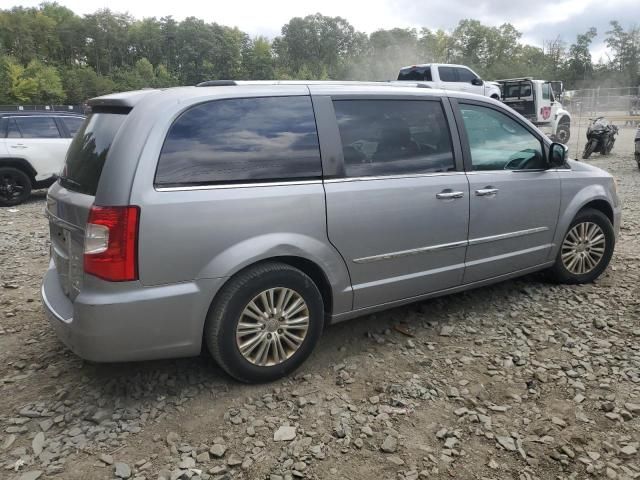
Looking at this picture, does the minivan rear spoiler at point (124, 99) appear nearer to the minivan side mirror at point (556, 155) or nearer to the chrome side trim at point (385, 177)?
Result: the chrome side trim at point (385, 177)

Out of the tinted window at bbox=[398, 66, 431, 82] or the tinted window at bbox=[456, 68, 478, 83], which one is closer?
the tinted window at bbox=[398, 66, 431, 82]

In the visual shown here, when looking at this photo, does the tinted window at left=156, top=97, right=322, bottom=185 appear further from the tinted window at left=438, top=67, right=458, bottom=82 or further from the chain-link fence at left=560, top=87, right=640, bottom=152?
the chain-link fence at left=560, top=87, right=640, bottom=152

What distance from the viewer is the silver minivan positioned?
259 cm

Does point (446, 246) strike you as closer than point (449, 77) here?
Yes

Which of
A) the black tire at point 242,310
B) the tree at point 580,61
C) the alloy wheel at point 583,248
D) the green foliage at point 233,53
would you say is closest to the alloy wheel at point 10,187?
the black tire at point 242,310

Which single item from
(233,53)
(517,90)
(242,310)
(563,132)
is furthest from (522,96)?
(233,53)

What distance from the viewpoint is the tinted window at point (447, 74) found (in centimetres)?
1770

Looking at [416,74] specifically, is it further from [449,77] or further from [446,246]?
[446,246]

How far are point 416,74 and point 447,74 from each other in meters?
1.10

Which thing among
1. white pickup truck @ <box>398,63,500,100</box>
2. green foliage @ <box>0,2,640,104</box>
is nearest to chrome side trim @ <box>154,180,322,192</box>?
white pickup truck @ <box>398,63,500,100</box>

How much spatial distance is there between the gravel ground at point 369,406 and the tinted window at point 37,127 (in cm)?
633

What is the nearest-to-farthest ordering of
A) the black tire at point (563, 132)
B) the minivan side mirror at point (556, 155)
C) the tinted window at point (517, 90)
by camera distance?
the minivan side mirror at point (556, 155) → the tinted window at point (517, 90) → the black tire at point (563, 132)

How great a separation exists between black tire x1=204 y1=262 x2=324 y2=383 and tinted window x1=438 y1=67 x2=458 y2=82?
Result: 16245mm

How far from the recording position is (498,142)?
13.1 feet
